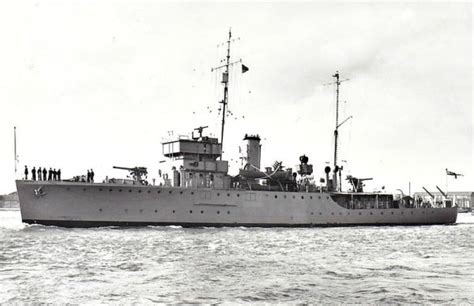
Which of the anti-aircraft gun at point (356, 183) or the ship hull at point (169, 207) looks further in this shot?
the anti-aircraft gun at point (356, 183)

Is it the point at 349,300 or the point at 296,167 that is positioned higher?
the point at 296,167

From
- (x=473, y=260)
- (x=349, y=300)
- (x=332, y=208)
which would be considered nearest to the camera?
(x=349, y=300)

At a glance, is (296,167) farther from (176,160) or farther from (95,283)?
(95,283)

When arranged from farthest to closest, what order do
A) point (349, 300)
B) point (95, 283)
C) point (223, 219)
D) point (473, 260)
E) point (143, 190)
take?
point (223, 219)
point (143, 190)
point (473, 260)
point (95, 283)
point (349, 300)

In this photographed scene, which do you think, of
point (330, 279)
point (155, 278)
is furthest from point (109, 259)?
point (330, 279)

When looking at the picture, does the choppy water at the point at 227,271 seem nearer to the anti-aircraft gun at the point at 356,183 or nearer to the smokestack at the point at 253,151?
the smokestack at the point at 253,151

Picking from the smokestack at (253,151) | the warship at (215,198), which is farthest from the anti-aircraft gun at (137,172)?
the smokestack at (253,151)

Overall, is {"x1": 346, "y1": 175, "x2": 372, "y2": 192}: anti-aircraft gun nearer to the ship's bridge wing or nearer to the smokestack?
the smokestack
